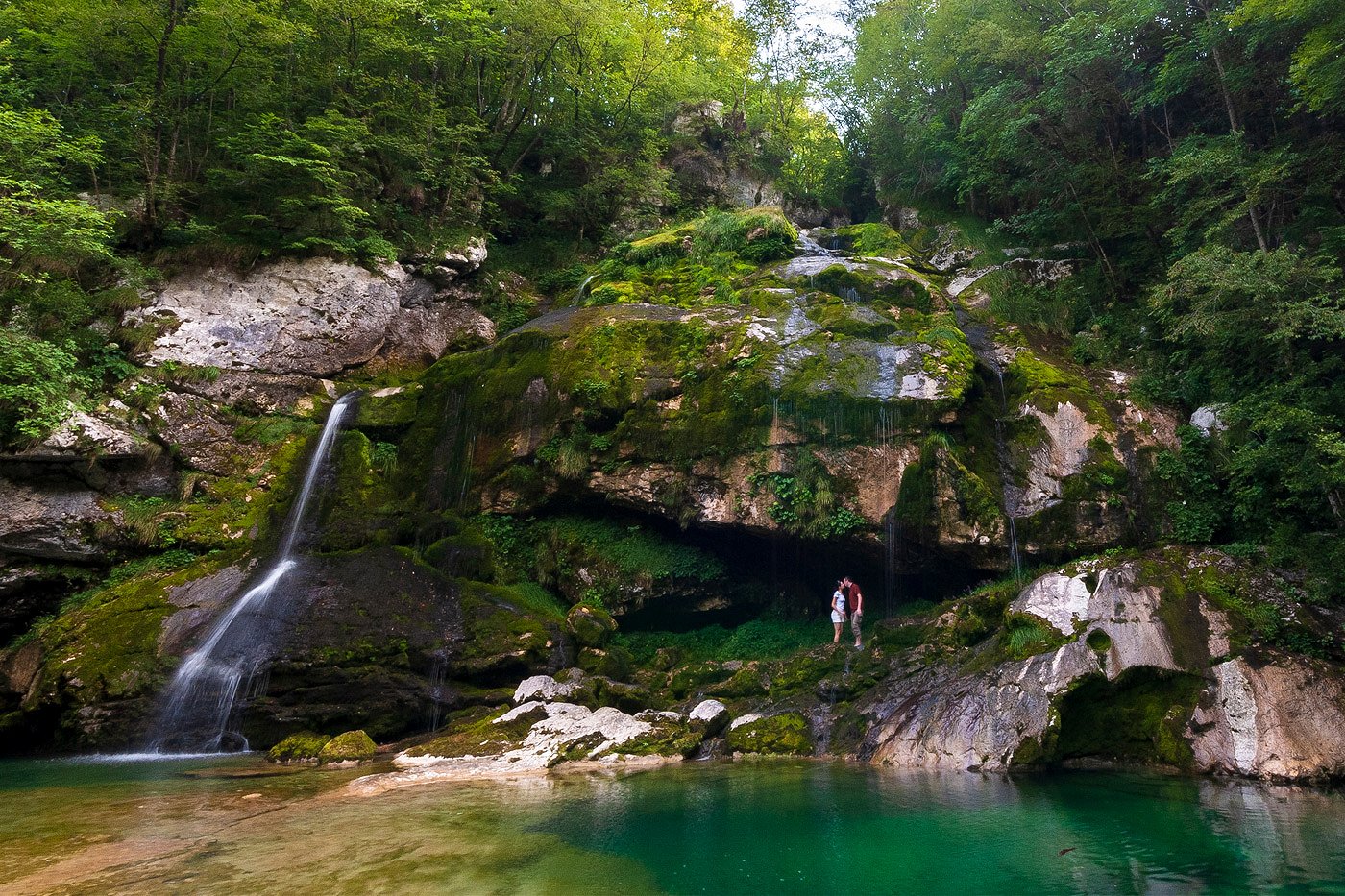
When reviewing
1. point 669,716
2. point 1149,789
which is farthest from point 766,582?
point 1149,789

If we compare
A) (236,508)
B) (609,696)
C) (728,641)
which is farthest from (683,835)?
(236,508)

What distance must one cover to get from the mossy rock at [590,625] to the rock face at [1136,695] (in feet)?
16.6

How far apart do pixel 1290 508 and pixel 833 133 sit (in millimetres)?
25242

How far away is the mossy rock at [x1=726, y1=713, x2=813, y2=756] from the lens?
10030mm

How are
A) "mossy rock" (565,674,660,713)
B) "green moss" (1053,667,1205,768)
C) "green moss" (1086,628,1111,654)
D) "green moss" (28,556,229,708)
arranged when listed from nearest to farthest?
1. "green moss" (1053,667,1205,768)
2. "green moss" (1086,628,1111,654)
3. "green moss" (28,556,229,708)
4. "mossy rock" (565,674,660,713)

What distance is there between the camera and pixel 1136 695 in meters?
8.84

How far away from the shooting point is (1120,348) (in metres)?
14.5

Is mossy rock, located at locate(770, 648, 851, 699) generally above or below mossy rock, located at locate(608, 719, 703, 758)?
above

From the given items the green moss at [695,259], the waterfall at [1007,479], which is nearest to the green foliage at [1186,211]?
the waterfall at [1007,479]

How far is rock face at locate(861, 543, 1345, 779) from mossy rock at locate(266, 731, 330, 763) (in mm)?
7932

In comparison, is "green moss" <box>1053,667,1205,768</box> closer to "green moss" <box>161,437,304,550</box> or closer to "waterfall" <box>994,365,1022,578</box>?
"waterfall" <box>994,365,1022,578</box>

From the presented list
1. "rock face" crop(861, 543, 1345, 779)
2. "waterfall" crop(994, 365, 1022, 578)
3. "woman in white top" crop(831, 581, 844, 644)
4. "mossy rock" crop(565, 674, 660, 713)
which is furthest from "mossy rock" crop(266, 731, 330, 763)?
"waterfall" crop(994, 365, 1022, 578)

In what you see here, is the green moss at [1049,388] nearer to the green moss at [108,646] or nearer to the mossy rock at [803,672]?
the mossy rock at [803,672]

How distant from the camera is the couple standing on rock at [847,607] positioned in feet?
41.5
